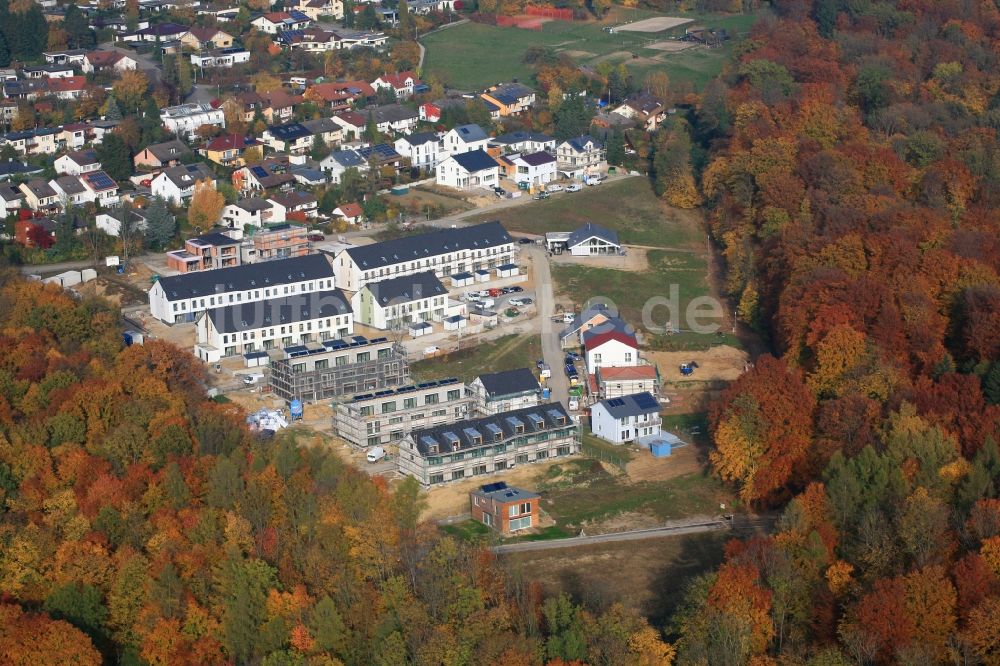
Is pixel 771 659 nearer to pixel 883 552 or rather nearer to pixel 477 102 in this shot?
pixel 883 552

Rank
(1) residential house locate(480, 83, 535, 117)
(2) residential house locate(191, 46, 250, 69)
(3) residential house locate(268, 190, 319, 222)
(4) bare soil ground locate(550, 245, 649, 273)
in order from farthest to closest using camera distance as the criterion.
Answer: (2) residential house locate(191, 46, 250, 69)
(1) residential house locate(480, 83, 535, 117)
(3) residential house locate(268, 190, 319, 222)
(4) bare soil ground locate(550, 245, 649, 273)

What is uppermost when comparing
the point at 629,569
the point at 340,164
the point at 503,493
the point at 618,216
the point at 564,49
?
the point at 503,493

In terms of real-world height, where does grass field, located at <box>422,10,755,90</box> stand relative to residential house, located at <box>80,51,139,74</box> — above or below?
below

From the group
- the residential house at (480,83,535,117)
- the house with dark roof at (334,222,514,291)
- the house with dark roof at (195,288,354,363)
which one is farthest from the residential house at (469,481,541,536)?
the residential house at (480,83,535,117)

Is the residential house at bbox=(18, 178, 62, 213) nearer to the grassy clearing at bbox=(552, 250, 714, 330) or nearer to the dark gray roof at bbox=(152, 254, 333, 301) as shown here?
the dark gray roof at bbox=(152, 254, 333, 301)

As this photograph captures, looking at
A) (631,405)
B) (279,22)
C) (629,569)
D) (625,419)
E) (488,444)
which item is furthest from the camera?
(279,22)

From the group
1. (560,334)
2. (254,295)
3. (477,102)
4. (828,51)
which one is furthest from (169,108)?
(828,51)

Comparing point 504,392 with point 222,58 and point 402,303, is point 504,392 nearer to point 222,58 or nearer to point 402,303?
point 402,303

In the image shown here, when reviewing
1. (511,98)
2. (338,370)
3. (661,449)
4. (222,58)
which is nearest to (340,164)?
(511,98)
